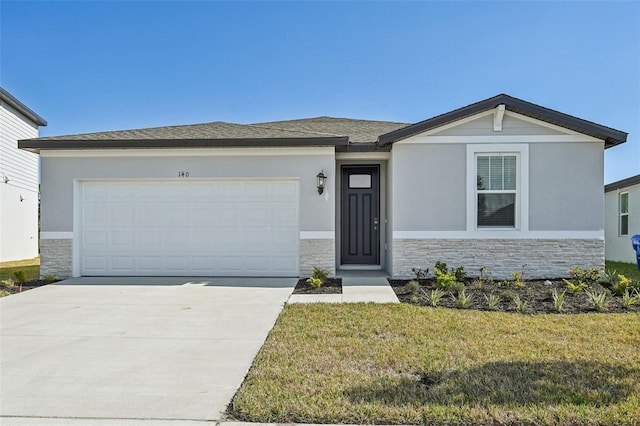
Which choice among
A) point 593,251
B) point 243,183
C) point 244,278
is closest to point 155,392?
point 244,278

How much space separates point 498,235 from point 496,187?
1.11m

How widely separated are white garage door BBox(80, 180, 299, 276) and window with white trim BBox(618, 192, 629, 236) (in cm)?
1272

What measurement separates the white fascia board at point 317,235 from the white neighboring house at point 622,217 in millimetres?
11302

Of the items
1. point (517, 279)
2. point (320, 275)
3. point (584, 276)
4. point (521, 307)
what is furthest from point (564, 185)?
point (320, 275)

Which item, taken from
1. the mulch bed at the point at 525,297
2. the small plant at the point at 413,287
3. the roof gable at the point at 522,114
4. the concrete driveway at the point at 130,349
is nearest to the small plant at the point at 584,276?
the mulch bed at the point at 525,297

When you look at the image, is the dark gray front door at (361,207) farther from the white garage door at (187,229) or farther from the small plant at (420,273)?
the white garage door at (187,229)

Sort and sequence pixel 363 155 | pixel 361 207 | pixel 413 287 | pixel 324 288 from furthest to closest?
pixel 361 207, pixel 363 155, pixel 324 288, pixel 413 287

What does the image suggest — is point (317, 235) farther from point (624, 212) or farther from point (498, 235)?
point (624, 212)

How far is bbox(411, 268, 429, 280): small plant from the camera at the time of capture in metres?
8.81

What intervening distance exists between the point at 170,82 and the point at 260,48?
3996mm

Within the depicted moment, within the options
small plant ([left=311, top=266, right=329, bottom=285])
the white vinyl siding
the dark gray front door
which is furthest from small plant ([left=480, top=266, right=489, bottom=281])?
the white vinyl siding

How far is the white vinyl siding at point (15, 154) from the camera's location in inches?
581

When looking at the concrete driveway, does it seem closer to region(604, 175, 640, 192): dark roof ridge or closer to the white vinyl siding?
the white vinyl siding

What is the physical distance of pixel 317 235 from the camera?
912cm
